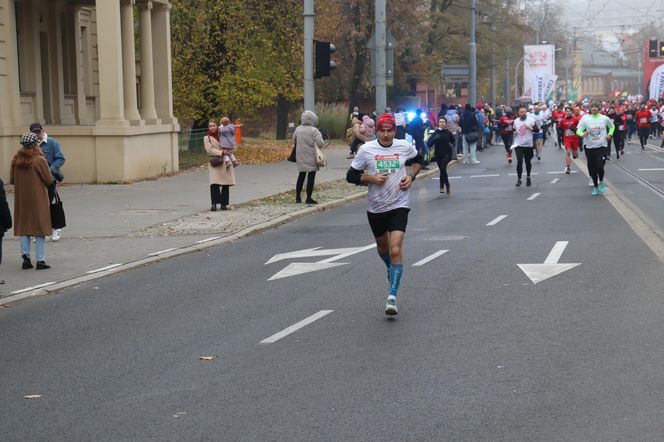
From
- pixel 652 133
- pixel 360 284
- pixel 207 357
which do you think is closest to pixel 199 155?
pixel 360 284

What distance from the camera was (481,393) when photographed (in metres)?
6.96

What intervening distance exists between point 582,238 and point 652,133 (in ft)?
174

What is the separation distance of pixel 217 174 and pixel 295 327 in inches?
440

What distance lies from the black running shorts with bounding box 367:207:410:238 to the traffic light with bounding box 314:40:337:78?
13.3 m

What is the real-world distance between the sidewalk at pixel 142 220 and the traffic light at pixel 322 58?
8.24 feet

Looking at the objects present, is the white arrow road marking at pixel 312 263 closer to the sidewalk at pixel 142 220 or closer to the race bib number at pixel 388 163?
the sidewalk at pixel 142 220

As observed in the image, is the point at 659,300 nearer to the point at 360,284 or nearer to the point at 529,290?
the point at 529,290

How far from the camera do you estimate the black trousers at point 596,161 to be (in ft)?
73.1

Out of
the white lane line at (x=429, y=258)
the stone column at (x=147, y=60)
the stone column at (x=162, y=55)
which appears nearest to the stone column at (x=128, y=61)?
the stone column at (x=147, y=60)

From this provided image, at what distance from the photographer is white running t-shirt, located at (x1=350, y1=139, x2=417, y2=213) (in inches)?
401

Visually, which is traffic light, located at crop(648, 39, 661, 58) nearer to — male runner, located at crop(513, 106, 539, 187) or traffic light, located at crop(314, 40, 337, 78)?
male runner, located at crop(513, 106, 539, 187)

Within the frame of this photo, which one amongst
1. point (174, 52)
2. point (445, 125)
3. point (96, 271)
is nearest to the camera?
point (96, 271)

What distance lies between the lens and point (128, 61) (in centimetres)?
2989

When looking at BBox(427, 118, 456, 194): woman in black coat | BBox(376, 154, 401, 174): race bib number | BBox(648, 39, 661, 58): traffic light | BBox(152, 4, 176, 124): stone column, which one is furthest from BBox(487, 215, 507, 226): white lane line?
BBox(648, 39, 661, 58): traffic light
